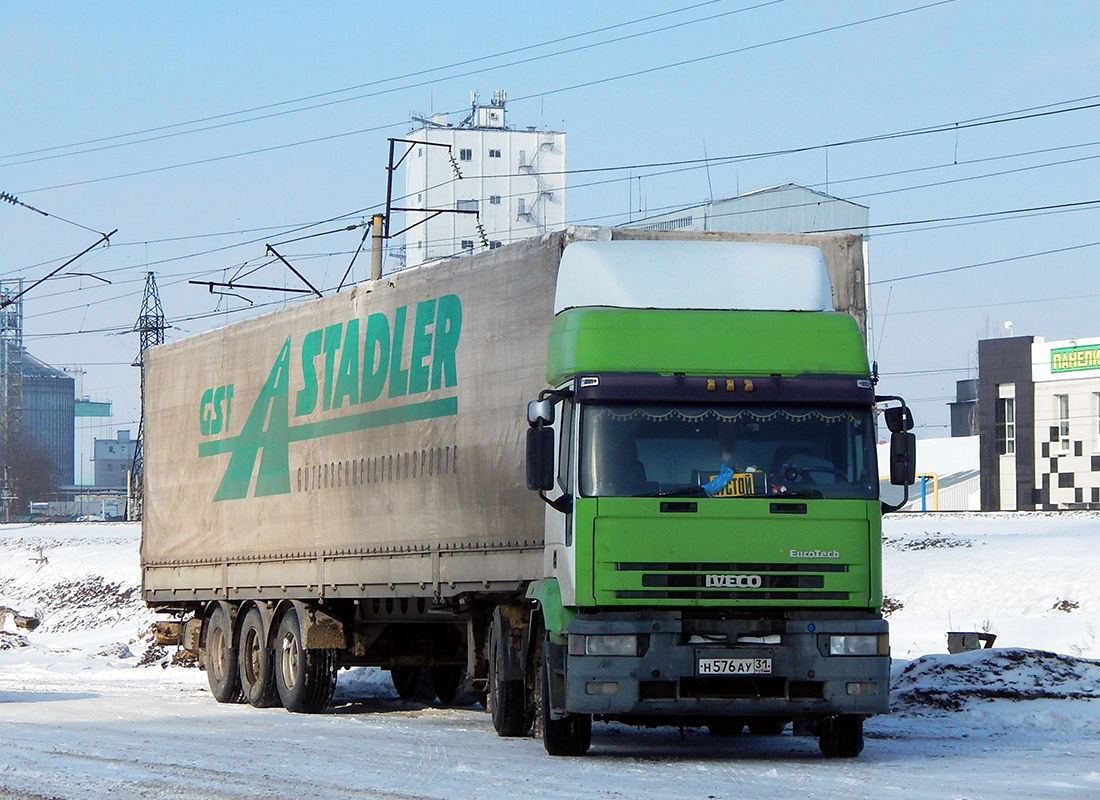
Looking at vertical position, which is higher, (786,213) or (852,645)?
(786,213)

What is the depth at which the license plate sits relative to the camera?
11.4 m

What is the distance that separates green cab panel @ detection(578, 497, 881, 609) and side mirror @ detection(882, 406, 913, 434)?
0.79 metres

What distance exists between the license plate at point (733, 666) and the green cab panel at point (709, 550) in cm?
39

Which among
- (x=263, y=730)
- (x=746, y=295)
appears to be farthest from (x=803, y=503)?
(x=263, y=730)

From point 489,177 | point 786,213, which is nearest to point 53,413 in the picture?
point 489,177

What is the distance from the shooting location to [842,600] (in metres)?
11.5

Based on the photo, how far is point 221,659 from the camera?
20031mm

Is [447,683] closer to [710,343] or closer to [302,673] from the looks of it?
[302,673]

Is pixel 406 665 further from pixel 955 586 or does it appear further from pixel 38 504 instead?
pixel 38 504

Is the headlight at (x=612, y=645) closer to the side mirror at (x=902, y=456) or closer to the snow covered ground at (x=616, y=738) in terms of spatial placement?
the snow covered ground at (x=616, y=738)

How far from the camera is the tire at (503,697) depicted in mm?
13781

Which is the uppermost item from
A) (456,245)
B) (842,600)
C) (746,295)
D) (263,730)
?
(456,245)

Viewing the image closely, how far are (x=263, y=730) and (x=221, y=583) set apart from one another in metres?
4.95

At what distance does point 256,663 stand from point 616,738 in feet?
21.1
